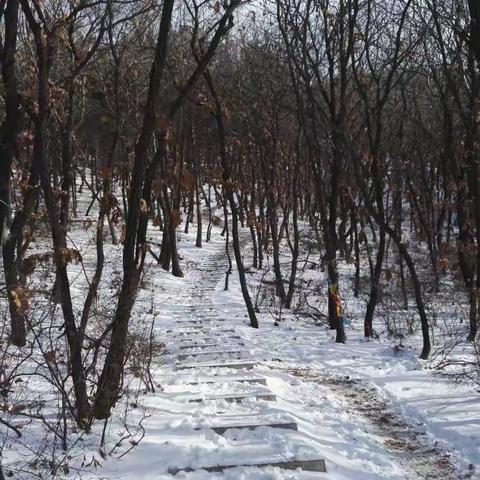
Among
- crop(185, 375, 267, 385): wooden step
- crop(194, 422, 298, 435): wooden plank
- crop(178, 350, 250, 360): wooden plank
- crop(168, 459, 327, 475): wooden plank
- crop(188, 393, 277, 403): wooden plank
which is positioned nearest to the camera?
crop(168, 459, 327, 475): wooden plank

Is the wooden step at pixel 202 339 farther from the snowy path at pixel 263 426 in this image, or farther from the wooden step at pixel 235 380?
the wooden step at pixel 235 380

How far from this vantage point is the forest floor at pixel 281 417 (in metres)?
4.34

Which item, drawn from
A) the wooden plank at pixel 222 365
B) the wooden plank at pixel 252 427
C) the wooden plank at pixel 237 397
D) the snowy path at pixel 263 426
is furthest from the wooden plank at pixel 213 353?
the wooden plank at pixel 252 427

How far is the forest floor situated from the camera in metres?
4.34

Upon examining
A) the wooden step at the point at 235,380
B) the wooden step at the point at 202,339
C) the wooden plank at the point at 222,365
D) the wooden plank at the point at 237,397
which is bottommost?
the wooden step at the point at 202,339

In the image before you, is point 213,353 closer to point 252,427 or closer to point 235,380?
point 235,380

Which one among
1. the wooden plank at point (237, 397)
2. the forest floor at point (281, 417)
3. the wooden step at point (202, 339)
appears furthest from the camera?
the wooden step at point (202, 339)

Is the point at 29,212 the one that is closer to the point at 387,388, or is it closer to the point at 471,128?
the point at 387,388

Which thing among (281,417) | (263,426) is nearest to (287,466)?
Answer: (263,426)

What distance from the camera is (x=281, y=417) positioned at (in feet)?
16.7

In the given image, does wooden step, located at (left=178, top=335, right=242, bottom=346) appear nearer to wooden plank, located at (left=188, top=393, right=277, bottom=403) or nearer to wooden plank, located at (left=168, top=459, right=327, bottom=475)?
wooden plank, located at (left=188, top=393, right=277, bottom=403)

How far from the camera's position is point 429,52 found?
39.4ft

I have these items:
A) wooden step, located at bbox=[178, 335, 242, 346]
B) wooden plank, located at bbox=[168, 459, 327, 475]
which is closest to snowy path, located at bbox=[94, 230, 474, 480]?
wooden plank, located at bbox=[168, 459, 327, 475]

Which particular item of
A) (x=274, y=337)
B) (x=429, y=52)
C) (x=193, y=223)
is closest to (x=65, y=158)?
(x=274, y=337)
